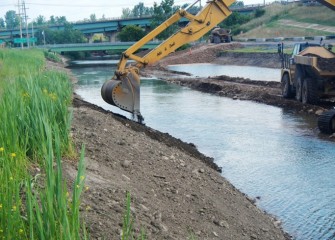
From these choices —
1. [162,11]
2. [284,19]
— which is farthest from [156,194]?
[162,11]

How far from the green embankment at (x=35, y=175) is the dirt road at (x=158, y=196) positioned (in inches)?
17.2

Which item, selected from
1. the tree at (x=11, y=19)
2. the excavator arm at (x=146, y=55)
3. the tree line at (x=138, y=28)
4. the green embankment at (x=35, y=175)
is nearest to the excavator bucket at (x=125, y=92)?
the excavator arm at (x=146, y=55)

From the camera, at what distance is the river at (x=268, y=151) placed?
8820mm

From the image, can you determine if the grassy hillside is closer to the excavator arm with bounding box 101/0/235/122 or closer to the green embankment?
the excavator arm with bounding box 101/0/235/122

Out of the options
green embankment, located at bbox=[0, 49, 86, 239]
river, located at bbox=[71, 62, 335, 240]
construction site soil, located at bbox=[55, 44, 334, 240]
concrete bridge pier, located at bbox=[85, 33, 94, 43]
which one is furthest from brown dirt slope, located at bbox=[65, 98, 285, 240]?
concrete bridge pier, located at bbox=[85, 33, 94, 43]

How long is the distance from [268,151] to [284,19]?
228 ft

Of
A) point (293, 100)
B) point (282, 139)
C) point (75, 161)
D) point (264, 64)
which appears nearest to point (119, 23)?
point (264, 64)

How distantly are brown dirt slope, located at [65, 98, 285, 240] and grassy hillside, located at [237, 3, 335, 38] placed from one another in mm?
56915

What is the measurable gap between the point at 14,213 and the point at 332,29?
2570 inches

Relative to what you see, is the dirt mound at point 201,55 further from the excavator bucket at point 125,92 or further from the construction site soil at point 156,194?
the construction site soil at point 156,194

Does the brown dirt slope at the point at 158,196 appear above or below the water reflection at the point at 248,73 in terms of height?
above

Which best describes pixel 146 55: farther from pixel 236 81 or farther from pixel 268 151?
pixel 236 81

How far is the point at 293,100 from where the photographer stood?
2211 centimetres

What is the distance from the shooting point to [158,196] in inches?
277
